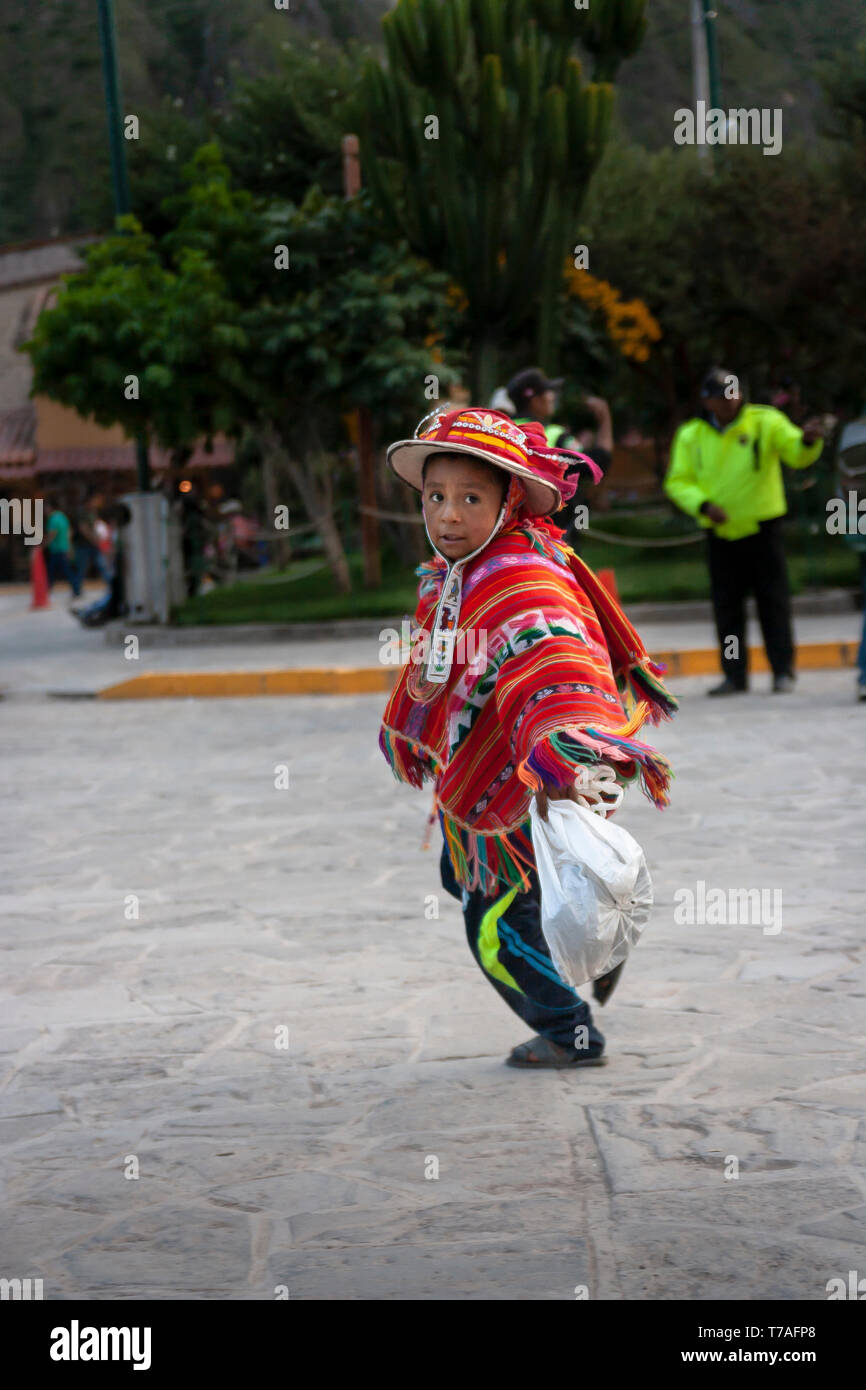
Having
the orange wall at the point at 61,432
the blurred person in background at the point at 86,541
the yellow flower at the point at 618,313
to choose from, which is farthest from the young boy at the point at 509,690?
the orange wall at the point at 61,432

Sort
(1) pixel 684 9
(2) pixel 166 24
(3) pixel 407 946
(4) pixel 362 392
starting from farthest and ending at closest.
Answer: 1. (1) pixel 684 9
2. (2) pixel 166 24
3. (4) pixel 362 392
4. (3) pixel 407 946

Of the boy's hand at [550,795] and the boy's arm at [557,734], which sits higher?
the boy's arm at [557,734]

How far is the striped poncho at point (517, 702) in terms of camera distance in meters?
3.72

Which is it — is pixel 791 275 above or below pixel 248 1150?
above

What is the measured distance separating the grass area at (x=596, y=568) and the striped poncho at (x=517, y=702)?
40.7 ft

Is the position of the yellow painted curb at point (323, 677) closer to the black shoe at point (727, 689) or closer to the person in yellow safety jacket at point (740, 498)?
the black shoe at point (727, 689)

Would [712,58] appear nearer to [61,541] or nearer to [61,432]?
[61,541]

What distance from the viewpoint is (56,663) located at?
17062mm

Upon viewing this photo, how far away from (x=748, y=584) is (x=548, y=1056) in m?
7.14

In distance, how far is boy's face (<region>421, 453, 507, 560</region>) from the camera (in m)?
3.98

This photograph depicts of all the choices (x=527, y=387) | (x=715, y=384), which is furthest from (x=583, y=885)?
(x=715, y=384)

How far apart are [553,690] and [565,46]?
15323 mm
